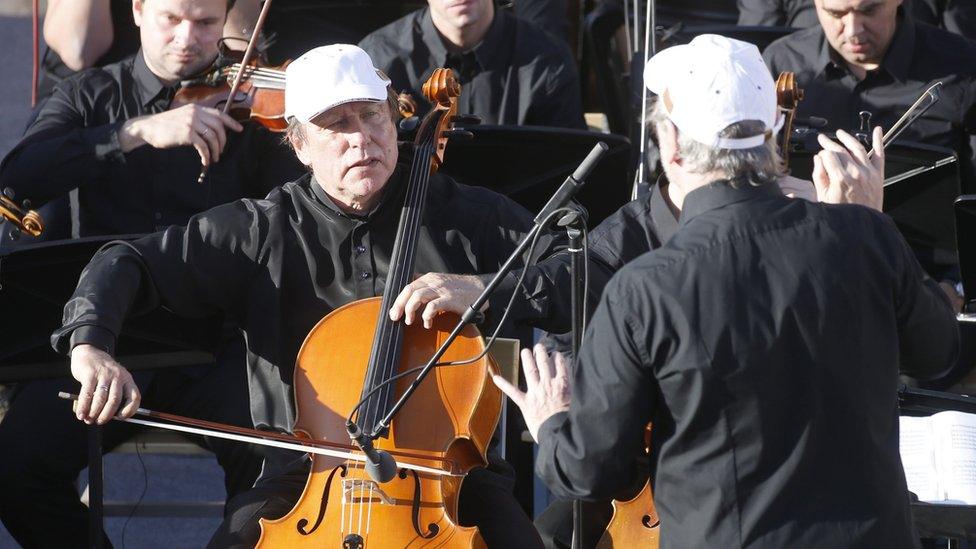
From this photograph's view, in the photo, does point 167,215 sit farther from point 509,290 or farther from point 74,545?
point 509,290

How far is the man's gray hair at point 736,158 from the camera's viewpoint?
7.55ft

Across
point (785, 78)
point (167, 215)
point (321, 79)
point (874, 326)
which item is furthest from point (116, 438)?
point (874, 326)

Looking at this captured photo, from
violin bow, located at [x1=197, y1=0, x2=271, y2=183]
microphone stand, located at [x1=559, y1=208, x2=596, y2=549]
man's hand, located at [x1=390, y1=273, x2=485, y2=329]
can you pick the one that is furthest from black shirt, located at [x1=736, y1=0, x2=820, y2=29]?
microphone stand, located at [x1=559, y1=208, x2=596, y2=549]

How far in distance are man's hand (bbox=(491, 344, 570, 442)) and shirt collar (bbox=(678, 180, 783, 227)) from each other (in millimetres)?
346

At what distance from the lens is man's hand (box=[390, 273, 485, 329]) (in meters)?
2.99

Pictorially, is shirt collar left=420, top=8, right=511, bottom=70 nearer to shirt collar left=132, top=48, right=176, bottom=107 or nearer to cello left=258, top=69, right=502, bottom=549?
shirt collar left=132, top=48, right=176, bottom=107

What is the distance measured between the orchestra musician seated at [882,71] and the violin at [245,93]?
1681 mm

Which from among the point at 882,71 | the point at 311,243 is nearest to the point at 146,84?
the point at 311,243

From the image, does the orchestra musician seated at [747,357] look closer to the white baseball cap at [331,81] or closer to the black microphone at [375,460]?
the black microphone at [375,460]

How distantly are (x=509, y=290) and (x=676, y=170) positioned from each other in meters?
0.80

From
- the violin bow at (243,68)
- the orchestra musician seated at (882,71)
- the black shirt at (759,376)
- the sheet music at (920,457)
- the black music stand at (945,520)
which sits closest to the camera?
the black shirt at (759,376)

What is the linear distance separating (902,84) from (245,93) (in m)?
2.13

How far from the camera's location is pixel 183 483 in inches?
191

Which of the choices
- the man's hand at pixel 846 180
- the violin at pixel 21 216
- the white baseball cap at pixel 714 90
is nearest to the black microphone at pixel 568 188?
the white baseball cap at pixel 714 90
